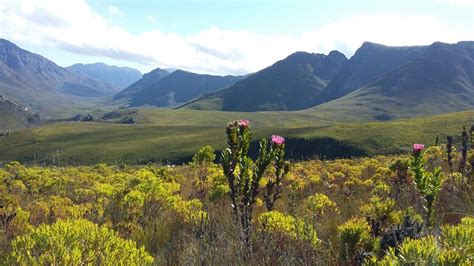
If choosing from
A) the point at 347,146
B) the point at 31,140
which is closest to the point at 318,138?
the point at 347,146

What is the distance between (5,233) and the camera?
5539 mm

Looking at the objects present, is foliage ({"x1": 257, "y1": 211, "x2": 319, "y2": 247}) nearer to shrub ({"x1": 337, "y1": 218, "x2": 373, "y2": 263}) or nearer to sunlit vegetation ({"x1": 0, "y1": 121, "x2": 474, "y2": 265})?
sunlit vegetation ({"x1": 0, "y1": 121, "x2": 474, "y2": 265})

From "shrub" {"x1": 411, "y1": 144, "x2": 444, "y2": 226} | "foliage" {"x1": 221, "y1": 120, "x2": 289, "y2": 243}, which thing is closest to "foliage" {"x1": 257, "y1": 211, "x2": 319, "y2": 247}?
"foliage" {"x1": 221, "y1": 120, "x2": 289, "y2": 243}

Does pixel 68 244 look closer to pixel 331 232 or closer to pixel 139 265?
pixel 139 265

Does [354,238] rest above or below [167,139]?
above

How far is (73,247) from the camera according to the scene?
10.6 ft

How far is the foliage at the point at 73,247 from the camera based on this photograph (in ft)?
9.76

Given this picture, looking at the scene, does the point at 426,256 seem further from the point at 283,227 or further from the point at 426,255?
the point at 283,227

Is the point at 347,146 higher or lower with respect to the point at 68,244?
lower

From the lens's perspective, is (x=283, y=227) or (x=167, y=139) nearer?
(x=283, y=227)

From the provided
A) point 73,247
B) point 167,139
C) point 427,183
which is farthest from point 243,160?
point 167,139

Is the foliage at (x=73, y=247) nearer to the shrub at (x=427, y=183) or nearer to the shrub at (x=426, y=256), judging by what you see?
the shrub at (x=426, y=256)

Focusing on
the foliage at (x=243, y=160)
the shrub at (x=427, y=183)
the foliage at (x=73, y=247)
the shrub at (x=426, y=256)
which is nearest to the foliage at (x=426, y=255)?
the shrub at (x=426, y=256)

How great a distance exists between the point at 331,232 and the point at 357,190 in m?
4.89
